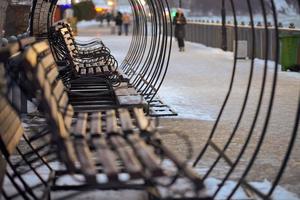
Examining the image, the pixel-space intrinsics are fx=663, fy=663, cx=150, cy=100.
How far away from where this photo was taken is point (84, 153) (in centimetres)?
391

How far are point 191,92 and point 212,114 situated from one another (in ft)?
9.74

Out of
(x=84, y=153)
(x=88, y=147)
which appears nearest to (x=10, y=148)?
(x=88, y=147)

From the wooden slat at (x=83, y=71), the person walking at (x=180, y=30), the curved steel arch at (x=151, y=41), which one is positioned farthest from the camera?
the person walking at (x=180, y=30)

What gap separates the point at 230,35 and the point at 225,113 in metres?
15.7

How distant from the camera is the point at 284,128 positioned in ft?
28.3

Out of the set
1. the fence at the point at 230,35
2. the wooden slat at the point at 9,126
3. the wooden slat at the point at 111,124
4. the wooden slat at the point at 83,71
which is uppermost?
the wooden slat at the point at 9,126

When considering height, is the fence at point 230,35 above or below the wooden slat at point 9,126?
below

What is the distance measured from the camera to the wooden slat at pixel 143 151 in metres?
3.62

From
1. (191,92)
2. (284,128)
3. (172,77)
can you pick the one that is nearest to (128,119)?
(284,128)

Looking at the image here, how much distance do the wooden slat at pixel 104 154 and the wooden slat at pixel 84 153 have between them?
0.20 feet

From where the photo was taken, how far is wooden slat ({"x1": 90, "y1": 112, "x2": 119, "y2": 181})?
3.57m

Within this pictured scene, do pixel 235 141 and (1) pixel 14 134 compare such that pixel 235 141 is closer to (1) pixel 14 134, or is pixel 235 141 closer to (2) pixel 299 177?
(2) pixel 299 177

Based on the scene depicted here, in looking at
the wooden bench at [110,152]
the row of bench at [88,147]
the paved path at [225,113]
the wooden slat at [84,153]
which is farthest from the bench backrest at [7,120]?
the paved path at [225,113]

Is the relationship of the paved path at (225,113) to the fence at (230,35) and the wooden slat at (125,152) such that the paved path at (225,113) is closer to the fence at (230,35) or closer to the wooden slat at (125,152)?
the wooden slat at (125,152)
